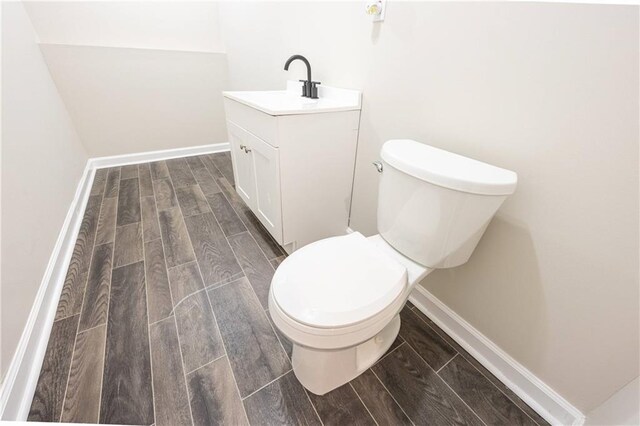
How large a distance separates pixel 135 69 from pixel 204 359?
2.54 meters

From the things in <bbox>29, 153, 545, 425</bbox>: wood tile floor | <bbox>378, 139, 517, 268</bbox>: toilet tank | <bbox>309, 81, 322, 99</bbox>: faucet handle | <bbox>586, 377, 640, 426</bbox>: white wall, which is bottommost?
<bbox>29, 153, 545, 425</bbox>: wood tile floor

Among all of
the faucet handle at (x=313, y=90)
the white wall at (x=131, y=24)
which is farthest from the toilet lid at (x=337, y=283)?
the white wall at (x=131, y=24)

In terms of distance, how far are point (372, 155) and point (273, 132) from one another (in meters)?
0.49

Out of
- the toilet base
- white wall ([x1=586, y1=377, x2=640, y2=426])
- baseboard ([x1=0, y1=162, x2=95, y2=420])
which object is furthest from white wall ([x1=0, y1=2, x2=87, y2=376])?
white wall ([x1=586, y1=377, x2=640, y2=426])

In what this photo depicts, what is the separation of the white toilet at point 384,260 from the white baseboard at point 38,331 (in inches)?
32.8

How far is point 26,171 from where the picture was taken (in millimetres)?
1216

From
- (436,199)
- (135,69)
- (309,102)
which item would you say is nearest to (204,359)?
(436,199)

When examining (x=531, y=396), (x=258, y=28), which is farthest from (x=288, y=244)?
(x=258, y=28)

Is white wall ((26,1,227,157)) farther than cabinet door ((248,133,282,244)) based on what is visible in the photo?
Yes

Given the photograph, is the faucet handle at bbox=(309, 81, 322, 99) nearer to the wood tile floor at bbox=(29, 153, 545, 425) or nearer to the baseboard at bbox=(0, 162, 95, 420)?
the wood tile floor at bbox=(29, 153, 545, 425)

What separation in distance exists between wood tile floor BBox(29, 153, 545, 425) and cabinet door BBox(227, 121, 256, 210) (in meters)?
0.33

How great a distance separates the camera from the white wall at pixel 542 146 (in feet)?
1.98

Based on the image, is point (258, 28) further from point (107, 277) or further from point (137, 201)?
point (107, 277)

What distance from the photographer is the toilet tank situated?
27.4 inches
